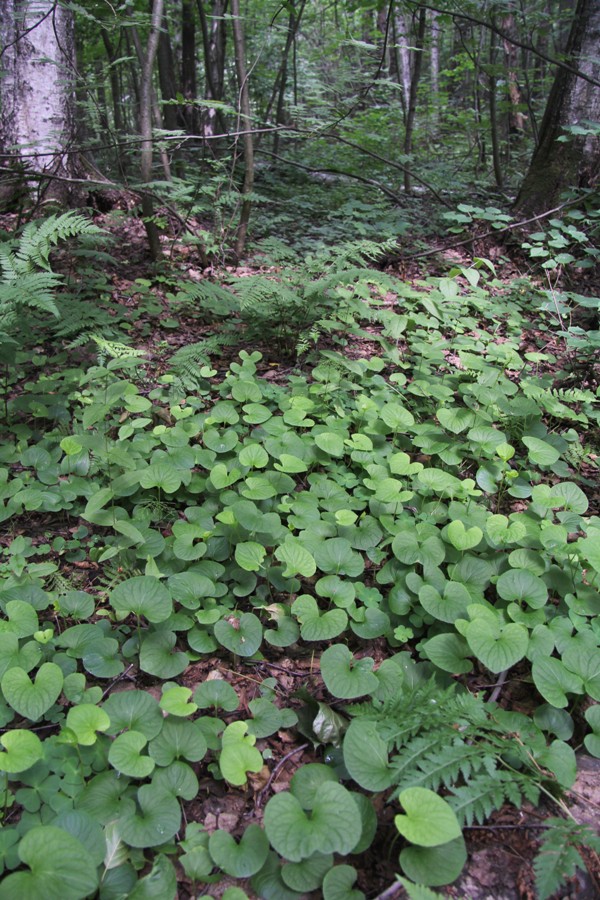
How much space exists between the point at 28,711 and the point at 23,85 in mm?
5109

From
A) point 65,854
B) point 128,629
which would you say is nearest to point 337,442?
point 128,629

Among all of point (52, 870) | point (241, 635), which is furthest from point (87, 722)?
point (241, 635)

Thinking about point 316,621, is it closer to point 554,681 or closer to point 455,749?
point 455,749

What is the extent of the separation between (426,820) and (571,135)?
5.79 m

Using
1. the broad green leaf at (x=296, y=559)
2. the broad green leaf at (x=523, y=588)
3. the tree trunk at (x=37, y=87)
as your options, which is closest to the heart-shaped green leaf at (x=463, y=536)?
the broad green leaf at (x=523, y=588)

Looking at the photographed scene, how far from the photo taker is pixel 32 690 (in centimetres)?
160

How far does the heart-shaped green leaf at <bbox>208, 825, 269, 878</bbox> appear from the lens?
1.33 meters

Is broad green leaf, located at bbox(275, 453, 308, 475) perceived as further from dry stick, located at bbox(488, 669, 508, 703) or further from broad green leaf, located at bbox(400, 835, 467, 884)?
broad green leaf, located at bbox(400, 835, 467, 884)

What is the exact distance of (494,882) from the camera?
136 cm

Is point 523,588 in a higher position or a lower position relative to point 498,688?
higher

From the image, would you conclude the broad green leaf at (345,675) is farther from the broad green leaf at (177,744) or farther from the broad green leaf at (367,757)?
the broad green leaf at (177,744)

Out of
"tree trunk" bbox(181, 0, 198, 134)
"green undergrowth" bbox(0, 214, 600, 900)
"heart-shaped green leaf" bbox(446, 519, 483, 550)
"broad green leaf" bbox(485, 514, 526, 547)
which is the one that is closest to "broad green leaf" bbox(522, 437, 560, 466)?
"green undergrowth" bbox(0, 214, 600, 900)

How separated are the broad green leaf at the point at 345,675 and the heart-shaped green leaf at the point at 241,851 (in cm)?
44

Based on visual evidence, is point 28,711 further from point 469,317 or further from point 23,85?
point 23,85
